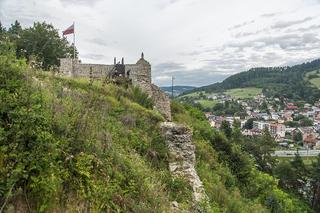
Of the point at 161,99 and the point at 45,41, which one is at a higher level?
the point at 45,41

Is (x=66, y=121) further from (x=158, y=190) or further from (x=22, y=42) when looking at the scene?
(x=22, y=42)

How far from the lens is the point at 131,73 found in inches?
906

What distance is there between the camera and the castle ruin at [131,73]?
2277 centimetres

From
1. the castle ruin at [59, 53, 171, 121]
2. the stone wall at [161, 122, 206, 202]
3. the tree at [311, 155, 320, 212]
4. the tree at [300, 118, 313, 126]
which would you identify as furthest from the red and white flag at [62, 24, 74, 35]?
the tree at [300, 118, 313, 126]

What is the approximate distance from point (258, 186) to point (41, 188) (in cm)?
1967

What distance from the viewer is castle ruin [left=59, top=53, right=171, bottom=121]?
22.8 meters

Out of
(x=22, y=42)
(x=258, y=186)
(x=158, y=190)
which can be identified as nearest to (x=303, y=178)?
(x=258, y=186)

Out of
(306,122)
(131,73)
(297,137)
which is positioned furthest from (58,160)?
(306,122)

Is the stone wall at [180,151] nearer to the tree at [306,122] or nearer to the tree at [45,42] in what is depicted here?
the tree at [45,42]

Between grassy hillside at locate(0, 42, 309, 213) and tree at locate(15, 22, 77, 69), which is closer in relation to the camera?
grassy hillside at locate(0, 42, 309, 213)

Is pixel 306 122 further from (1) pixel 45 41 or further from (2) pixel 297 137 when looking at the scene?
(1) pixel 45 41

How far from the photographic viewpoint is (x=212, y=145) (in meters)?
22.0

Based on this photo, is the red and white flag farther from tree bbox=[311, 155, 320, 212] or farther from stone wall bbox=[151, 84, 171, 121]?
tree bbox=[311, 155, 320, 212]

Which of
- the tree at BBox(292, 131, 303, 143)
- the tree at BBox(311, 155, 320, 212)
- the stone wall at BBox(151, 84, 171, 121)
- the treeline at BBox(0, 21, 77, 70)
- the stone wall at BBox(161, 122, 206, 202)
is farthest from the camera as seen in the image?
the tree at BBox(292, 131, 303, 143)
